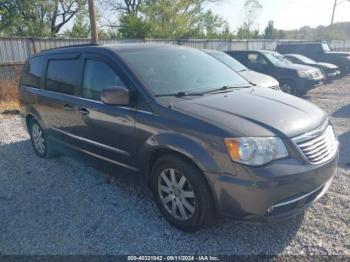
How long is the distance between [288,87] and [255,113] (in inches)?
324

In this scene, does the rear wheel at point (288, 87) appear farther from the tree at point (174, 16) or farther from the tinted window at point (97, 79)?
the tree at point (174, 16)

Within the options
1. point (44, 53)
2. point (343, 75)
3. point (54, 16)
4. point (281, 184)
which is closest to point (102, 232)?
point (281, 184)

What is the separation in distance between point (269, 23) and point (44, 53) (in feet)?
140

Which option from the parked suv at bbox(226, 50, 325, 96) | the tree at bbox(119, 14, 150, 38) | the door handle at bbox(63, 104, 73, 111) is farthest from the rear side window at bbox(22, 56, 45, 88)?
the tree at bbox(119, 14, 150, 38)

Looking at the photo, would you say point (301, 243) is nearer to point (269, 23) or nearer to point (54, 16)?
point (54, 16)

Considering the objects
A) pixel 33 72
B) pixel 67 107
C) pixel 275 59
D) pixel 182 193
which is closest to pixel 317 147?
pixel 182 193

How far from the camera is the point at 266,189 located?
2.39 meters

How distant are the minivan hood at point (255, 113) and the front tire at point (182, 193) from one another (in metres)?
0.49

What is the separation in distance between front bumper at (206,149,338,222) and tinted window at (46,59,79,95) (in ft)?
7.82

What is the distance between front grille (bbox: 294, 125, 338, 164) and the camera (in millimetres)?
2561

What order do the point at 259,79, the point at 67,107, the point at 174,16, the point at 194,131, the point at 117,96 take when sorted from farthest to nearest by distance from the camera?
the point at 174,16 < the point at 259,79 < the point at 67,107 < the point at 117,96 < the point at 194,131

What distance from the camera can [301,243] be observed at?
2732 mm

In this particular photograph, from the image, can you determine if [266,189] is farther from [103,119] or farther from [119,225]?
[103,119]

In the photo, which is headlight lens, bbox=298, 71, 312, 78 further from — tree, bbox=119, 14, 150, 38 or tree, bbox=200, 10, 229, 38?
tree, bbox=200, 10, 229, 38
